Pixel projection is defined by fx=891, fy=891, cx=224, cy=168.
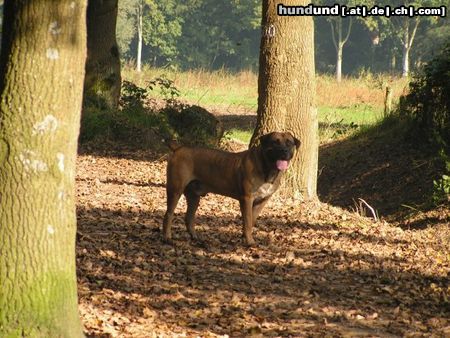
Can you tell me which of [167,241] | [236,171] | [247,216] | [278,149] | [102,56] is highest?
[102,56]

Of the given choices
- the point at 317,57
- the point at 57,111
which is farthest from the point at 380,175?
the point at 317,57

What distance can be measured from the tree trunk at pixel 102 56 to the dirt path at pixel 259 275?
22.3 feet

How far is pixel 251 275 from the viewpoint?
869 cm

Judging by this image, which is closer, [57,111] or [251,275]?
[57,111]

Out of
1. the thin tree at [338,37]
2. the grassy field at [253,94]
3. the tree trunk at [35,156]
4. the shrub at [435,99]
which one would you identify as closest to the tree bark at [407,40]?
the thin tree at [338,37]

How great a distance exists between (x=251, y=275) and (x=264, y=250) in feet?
3.69

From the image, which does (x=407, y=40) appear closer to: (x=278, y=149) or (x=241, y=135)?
(x=241, y=135)

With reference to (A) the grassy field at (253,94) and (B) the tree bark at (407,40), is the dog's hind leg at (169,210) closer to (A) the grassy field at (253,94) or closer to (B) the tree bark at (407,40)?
(A) the grassy field at (253,94)

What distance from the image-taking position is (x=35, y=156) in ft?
17.7

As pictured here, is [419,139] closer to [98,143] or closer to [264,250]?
[98,143]

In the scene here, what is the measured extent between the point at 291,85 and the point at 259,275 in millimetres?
4933

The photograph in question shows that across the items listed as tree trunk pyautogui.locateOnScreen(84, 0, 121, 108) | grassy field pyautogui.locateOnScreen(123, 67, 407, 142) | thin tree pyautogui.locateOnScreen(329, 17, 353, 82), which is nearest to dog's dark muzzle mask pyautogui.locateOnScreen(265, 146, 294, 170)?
tree trunk pyautogui.locateOnScreen(84, 0, 121, 108)

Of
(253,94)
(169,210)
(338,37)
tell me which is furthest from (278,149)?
(338,37)

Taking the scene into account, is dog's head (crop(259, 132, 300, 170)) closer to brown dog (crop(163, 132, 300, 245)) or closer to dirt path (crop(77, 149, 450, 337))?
brown dog (crop(163, 132, 300, 245))
